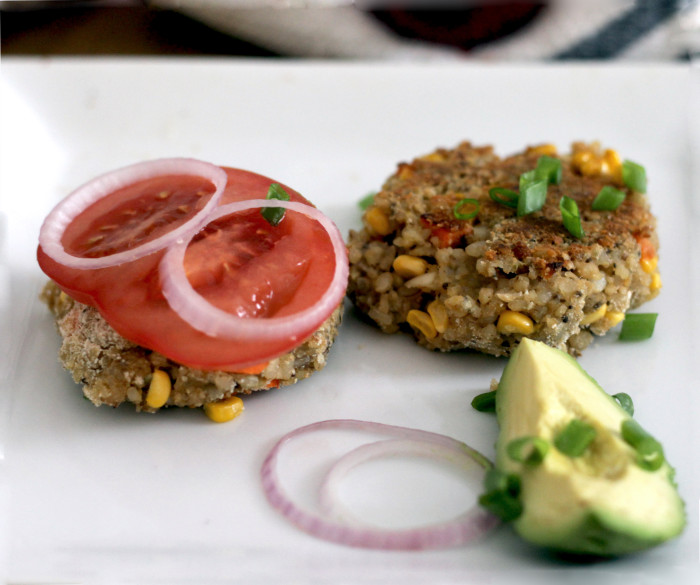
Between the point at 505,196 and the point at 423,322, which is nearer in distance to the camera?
the point at 423,322

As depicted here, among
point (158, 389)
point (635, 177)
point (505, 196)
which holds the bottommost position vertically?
point (158, 389)

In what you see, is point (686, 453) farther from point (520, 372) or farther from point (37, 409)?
point (37, 409)

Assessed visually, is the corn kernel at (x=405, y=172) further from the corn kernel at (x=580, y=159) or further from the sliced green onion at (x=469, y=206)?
the corn kernel at (x=580, y=159)

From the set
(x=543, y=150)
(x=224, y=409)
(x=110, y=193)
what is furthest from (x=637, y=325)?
(x=110, y=193)

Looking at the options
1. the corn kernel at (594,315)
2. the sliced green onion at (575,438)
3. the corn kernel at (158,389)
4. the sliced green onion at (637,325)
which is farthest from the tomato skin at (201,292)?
the sliced green onion at (637,325)

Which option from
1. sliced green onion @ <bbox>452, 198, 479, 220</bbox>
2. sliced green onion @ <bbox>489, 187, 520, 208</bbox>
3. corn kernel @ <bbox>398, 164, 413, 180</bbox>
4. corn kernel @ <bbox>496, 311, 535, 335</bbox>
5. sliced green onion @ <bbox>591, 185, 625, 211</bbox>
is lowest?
corn kernel @ <bbox>496, 311, 535, 335</bbox>

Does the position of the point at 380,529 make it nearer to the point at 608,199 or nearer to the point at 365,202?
the point at 608,199

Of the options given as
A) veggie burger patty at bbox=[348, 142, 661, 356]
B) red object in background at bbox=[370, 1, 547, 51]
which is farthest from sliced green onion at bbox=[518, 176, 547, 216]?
red object in background at bbox=[370, 1, 547, 51]

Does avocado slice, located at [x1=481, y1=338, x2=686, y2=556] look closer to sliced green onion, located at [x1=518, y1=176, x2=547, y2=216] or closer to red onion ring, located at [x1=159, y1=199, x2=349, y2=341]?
red onion ring, located at [x1=159, y1=199, x2=349, y2=341]

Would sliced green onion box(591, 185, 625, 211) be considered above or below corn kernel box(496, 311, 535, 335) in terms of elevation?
above
